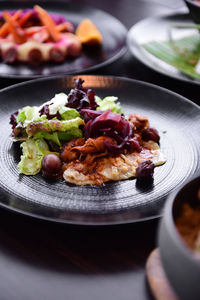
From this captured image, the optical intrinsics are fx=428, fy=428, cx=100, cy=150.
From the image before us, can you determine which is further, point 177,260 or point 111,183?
point 111,183

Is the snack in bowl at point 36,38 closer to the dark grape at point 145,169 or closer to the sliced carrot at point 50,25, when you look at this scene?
the sliced carrot at point 50,25

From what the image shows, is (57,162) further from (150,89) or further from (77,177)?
(150,89)

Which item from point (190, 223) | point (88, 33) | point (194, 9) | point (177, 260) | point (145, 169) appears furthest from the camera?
point (88, 33)

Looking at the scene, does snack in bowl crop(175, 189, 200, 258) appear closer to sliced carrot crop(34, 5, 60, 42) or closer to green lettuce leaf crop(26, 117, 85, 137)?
Answer: green lettuce leaf crop(26, 117, 85, 137)

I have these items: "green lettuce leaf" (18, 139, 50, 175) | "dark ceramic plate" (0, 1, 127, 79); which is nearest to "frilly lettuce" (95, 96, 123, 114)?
"green lettuce leaf" (18, 139, 50, 175)

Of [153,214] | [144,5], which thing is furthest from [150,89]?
[144,5]

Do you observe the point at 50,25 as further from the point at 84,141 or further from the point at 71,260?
the point at 71,260

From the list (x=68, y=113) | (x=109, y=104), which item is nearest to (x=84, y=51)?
(x=109, y=104)

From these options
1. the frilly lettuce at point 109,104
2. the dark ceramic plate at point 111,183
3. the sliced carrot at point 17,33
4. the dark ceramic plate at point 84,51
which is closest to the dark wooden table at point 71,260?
the dark ceramic plate at point 111,183
